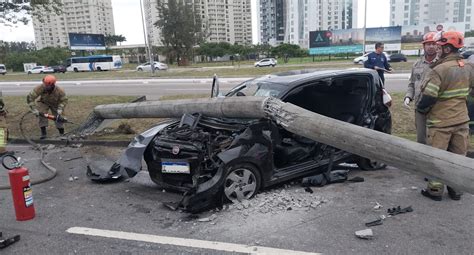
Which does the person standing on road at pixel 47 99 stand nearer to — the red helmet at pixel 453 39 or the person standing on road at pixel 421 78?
the person standing on road at pixel 421 78

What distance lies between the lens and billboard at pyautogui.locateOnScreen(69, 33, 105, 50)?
197 feet

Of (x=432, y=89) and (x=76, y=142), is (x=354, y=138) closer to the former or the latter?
(x=432, y=89)

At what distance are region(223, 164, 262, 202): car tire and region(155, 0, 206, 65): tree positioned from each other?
57.2m

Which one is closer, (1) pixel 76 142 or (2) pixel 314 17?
(1) pixel 76 142

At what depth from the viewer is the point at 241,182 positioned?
4.38 m

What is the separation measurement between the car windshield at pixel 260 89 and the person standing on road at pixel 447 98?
5.66 feet

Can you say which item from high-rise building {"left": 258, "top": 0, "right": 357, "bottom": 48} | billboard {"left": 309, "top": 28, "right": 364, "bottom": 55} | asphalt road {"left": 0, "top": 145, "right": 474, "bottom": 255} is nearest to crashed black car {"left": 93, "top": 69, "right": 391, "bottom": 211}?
asphalt road {"left": 0, "top": 145, "right": 474, "bottom": 255}

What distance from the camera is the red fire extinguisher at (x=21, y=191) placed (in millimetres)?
4127

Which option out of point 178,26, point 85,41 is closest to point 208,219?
point 178,26

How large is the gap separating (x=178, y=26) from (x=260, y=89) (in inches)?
2225

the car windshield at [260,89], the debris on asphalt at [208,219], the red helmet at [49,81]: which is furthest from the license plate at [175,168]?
the red helmet at [49,81]

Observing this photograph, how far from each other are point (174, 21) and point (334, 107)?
186 ft

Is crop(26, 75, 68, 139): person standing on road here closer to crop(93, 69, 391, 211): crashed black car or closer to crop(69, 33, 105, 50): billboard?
crop(93, 69, 391, 211): crashed black car

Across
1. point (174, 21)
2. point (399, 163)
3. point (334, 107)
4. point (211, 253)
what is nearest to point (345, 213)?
point (399, 163)
